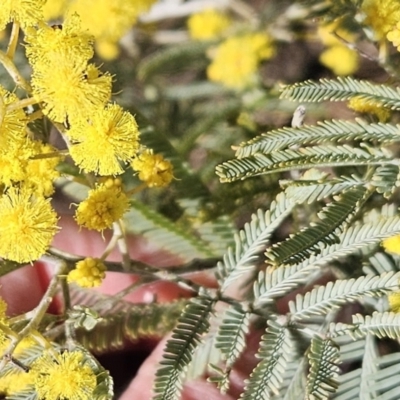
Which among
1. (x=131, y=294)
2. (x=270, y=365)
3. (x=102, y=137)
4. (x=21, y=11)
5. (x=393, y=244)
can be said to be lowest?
(x=131, y=294)

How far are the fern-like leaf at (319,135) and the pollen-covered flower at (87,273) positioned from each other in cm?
18

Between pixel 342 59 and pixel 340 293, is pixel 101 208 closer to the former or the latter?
pixel 340 293

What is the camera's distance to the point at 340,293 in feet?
1.95

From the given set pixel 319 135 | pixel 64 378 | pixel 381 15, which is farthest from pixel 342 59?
pixel 64 378

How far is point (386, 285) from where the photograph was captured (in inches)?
22.3

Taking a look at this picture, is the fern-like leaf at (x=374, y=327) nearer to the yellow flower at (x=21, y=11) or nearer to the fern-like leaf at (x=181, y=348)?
the fern-like leaf at (x=181, y=348)

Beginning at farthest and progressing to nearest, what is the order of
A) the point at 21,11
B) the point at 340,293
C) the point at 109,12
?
1. the point at 109,12
2. the point at 340,293
3. the point at 21,11

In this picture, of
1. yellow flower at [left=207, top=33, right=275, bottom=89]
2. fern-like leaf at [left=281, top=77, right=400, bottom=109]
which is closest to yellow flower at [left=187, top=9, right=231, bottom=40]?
yellow flower at [left=207, top=33, right=275, bottom=89]

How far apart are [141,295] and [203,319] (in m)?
0.44

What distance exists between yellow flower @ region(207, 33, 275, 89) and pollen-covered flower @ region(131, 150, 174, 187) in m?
0.47

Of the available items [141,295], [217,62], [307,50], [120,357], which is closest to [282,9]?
[217,62]

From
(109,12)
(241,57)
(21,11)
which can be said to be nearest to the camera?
(21,11)

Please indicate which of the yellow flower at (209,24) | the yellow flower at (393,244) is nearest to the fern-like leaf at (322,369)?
the yellow flower at (393,244)

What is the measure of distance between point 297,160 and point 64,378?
30 cm
